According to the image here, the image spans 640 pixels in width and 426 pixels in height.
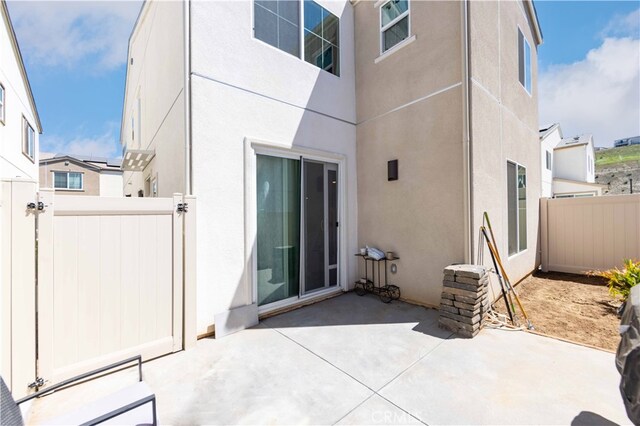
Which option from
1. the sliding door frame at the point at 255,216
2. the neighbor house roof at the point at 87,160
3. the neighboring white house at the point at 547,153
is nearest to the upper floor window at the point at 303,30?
the sliding door frame at the point at 255,216

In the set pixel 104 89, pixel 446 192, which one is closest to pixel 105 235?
pixel 446 192

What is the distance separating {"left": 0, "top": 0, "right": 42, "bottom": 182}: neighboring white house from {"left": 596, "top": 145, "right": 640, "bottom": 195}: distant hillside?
38.0 m

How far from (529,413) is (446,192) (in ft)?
9.50

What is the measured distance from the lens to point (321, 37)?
17.4ft

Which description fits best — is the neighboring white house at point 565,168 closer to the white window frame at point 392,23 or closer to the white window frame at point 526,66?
the white window frame at point 526,66

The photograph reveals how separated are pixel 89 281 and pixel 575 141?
25044 millimetres

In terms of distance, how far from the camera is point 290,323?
398 cm

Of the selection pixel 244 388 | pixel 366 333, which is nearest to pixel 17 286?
pixel 244 388

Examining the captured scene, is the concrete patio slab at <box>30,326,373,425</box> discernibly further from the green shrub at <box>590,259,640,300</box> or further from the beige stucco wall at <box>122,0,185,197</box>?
the green shrub at <box>590,259,640,300</box>

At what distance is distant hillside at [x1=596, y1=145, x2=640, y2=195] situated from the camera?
81.9ft

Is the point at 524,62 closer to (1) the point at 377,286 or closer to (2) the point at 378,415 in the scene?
(1) the point at 377,286

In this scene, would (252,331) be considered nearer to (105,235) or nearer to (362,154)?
(105,235)

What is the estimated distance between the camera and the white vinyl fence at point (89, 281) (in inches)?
95.0

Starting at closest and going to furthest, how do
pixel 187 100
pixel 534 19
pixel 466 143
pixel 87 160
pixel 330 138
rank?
pixel 187 100 → pixel 466 143 → pixel 330 138 → pixel 534 19 → pixel 87 160
